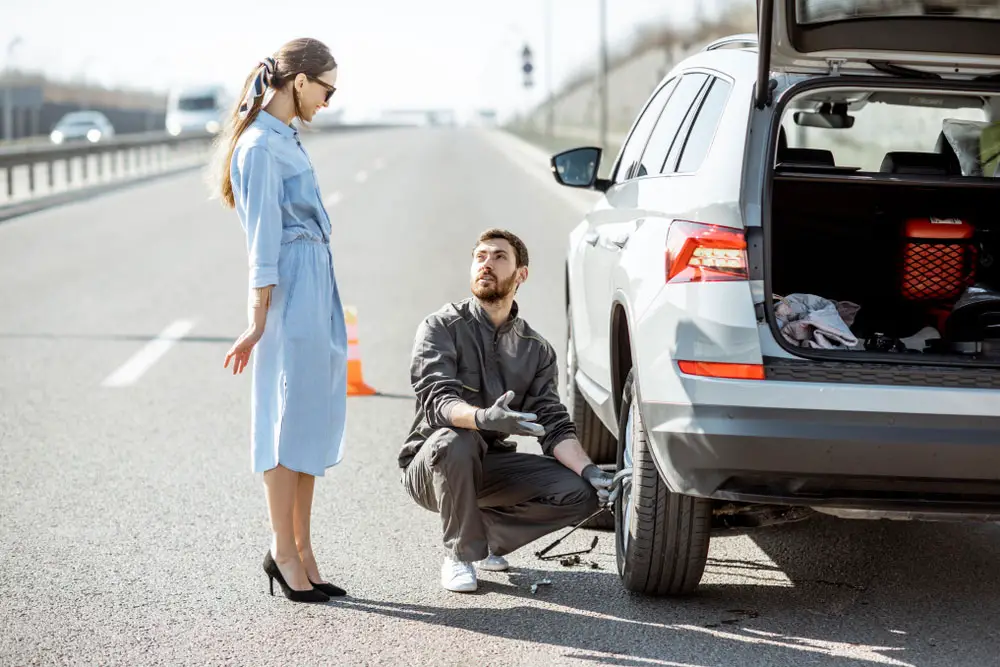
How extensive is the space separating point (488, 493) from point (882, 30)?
2024 millimetres

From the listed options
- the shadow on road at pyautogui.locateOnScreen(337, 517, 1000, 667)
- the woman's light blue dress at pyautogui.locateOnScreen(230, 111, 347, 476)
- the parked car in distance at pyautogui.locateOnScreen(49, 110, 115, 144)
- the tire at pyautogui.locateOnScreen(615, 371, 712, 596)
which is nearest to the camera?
the shadow on road at pyautogui.locateOnScreen(337, 517, 1000, 667)

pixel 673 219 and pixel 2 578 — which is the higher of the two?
pixel 673 219

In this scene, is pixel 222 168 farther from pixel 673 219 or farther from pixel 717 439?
pixel 717 439

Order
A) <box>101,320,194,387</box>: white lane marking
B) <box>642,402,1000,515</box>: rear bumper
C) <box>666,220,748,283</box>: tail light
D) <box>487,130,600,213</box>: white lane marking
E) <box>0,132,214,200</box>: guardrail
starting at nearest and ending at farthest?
<box>642,402,1000,515</box>: rear bumper, <box>666,220,748,283</box>: tail light, <box>101,320,194,387</box>: white lane marking, <box>0,132,214,200</box>: guardrail, <box>487,130,600,213</box>: white lane marking

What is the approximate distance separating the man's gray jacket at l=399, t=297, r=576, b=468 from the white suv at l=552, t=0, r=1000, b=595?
0.85ft

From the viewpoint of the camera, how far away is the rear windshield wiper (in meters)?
4.61

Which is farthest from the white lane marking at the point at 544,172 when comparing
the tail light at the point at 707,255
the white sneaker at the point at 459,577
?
the tail light at the point at 707,255

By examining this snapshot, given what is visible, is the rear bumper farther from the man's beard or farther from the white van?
the white van

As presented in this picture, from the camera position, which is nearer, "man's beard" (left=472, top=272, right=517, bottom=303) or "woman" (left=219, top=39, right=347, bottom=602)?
"woman" (left=219, top=39, right=347, bottom=602)

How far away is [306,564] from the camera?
4.97m

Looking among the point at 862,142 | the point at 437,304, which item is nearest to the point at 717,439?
the point at 437,304

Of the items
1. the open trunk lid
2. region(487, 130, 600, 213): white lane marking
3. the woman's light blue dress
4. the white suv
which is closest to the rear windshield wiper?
the white suv

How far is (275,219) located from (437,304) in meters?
8.40

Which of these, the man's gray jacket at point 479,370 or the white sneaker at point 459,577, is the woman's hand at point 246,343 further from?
the white sneaker at point 459,577
